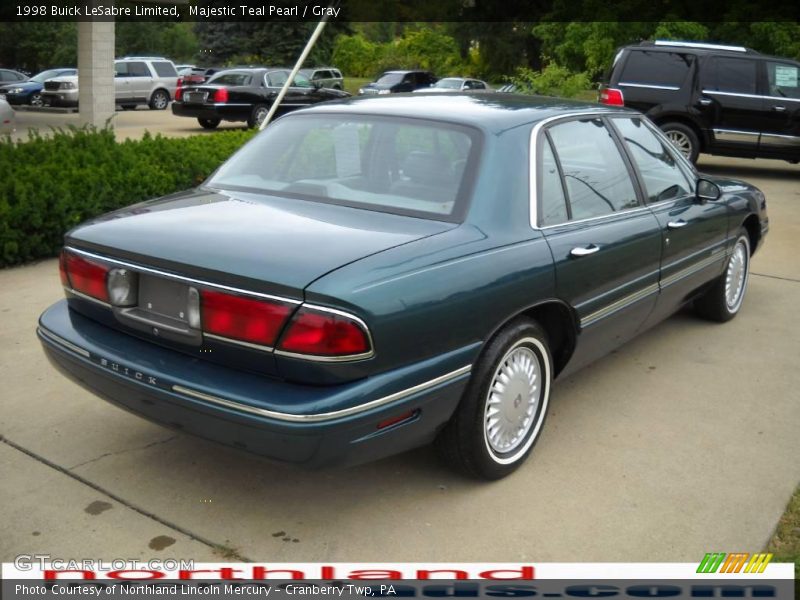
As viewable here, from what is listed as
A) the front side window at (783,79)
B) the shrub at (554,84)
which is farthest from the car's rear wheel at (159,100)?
the front side window at (783,79)

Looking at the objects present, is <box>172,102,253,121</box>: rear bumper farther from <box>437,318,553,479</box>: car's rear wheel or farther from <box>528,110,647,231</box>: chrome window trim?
<box>437,318,553,479</box>: car's rear wheel

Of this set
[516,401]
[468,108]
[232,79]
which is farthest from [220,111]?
[516,401]

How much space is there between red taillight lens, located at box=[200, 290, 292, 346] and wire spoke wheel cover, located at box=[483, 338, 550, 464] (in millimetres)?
972

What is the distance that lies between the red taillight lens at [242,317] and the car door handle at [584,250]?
4.95ft

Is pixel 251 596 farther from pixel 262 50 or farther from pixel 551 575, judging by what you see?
pixel 262 50

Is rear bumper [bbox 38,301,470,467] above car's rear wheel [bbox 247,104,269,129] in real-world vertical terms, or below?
above

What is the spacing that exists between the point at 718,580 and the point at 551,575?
0.59 metres

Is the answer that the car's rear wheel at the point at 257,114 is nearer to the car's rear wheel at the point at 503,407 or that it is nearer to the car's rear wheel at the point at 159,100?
the car's rear wheel at the point at 159,100

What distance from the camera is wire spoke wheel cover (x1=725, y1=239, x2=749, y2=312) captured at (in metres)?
6.16

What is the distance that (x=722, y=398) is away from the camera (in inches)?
195

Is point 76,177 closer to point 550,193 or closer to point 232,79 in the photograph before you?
point 550,193

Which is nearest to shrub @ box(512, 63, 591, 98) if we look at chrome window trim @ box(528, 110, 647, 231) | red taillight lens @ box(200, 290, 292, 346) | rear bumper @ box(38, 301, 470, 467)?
chrome window trim @ box(528, 110, 647, 231)

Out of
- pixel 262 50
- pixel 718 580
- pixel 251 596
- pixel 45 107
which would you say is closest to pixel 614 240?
pixel 718 580

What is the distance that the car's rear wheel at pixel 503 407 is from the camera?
3582 millimetres
